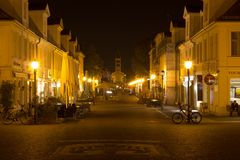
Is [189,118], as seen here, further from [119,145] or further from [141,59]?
[141,59]

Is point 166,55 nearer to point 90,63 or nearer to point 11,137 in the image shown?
point 90,63

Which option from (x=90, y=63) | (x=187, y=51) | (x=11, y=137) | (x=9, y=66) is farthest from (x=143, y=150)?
(x=90, y=63)

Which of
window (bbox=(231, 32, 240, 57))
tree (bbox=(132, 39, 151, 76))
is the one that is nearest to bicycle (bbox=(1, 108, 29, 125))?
window (bbox=(231, 32, 240, 57))

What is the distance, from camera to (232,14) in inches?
1468

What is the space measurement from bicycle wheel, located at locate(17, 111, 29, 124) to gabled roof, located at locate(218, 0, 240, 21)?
51.5 ft

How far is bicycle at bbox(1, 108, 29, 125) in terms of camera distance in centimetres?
3017

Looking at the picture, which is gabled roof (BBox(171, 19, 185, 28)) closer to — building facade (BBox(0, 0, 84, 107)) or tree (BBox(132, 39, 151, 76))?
building facade (BBox(0, 0, 84, 107))

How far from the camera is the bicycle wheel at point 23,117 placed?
3091 cm

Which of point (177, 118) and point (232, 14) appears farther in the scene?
point (232, 14)

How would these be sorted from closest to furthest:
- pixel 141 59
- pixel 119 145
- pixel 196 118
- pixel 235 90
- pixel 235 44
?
pixel 119 145 < pixel 196 118 < pixel 235 44 < pixel 235 90 < pixel 141 59

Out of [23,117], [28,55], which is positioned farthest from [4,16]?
[28,55]

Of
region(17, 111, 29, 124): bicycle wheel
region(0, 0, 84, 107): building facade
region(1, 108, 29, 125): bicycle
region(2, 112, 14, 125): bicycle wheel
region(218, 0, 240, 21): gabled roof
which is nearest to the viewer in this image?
region(2, 112, 14, 125): bicycle wheel

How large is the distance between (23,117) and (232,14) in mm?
16996

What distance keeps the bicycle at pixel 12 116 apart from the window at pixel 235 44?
53.2 feet
